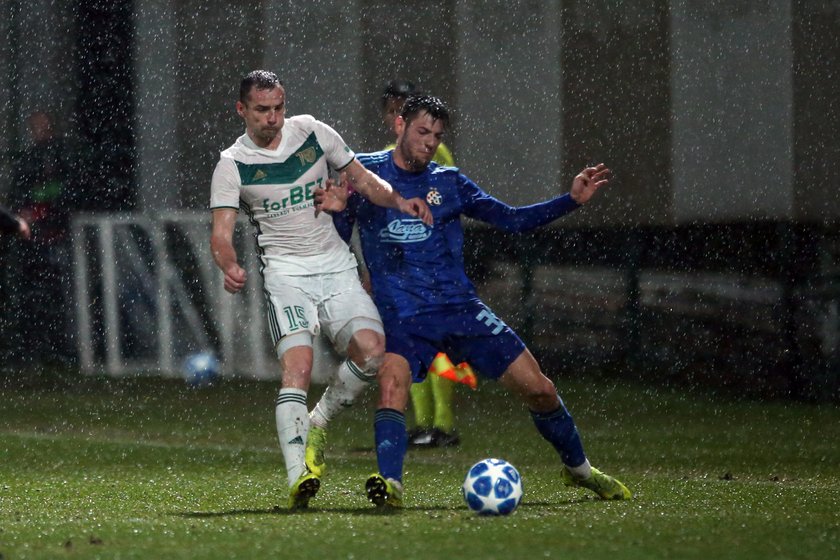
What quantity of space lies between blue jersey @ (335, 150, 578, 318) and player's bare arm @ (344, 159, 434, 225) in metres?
0.09

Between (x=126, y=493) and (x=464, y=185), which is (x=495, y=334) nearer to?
(x=464, y=185)

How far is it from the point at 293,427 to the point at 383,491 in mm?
488

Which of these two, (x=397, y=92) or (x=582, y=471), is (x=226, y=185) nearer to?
(x=582, y=471)

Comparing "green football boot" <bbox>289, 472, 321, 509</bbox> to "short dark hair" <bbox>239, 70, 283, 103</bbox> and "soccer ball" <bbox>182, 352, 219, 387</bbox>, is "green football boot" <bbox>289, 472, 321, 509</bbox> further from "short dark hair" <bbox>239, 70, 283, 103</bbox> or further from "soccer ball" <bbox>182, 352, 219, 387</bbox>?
"soccer ball" <bbox>182, 352, 219, 387</bbox>

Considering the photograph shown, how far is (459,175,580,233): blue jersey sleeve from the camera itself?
6469 millimetres

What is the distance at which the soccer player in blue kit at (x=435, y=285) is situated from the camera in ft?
20.6

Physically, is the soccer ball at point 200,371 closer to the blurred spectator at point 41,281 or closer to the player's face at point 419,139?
the blurred spectator at point 41,281

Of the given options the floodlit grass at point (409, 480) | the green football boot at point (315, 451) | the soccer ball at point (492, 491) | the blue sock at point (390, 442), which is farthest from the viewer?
the green football boot at point (315, 451)

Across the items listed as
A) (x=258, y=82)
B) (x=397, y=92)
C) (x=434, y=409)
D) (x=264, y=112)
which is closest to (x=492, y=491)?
(x=264, y=112)

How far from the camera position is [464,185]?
21.3 feet

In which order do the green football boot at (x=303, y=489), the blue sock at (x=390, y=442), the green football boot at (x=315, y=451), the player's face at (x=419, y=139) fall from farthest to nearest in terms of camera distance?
the player's face at (x=419, y=139), the green football boot at (x=315, y=451), the blue sock at (x=390, y=442), the green football boot at (x=303, y=489)

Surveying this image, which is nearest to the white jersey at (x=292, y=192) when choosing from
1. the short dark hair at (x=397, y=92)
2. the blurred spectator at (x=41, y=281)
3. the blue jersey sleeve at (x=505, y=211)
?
the blue jersey sleeve at (x=505, y=211)

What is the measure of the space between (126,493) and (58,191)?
7747 mm

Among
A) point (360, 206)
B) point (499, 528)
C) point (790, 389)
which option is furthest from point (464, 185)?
point (790, 389)
